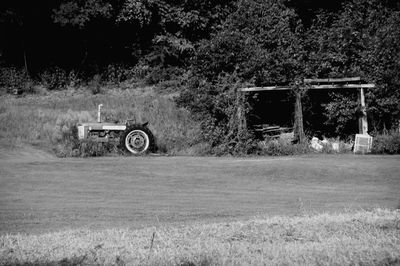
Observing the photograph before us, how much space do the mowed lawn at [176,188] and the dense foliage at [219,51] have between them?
3134mm

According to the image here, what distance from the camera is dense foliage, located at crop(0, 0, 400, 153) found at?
2211 centimetres

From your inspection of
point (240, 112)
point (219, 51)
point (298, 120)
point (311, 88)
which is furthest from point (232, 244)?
point (311, 88)

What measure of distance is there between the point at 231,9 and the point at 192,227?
22.4 m

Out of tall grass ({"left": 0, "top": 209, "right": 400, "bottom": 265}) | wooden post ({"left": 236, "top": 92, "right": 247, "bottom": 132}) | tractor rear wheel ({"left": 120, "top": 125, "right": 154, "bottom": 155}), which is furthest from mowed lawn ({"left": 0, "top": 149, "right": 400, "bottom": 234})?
wooden post ({"left": 236, "top": 92, "right": 247, "bottom": 132})

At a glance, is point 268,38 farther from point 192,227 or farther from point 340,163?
point 192,227

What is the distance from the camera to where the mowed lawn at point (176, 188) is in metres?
10.6

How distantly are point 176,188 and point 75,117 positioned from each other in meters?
10.7

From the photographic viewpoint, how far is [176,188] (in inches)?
555

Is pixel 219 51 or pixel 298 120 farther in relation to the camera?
pixel 219 51

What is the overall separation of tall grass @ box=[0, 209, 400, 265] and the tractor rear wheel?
1157cm

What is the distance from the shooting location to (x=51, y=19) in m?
30.5

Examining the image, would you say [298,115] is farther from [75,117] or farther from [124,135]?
[75,117]

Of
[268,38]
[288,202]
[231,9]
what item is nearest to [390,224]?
[288,202]

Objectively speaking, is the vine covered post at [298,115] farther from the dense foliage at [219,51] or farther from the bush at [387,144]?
the bush at [387,144]
